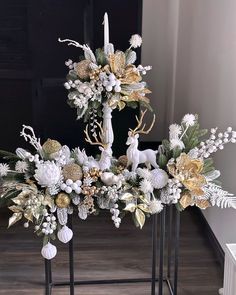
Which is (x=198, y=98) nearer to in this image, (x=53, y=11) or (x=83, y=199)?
(x=53, y=11)

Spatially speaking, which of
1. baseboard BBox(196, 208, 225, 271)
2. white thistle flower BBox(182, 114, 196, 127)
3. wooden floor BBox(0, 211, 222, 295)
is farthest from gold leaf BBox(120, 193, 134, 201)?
baseboard BBox(196, 208, 225, 271)

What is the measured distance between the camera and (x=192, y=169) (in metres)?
1.60

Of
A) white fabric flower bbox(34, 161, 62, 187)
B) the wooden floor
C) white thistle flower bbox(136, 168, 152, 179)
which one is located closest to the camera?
white fabric flower bbox(34, 161, 62, 187)

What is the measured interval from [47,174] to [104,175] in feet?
0.66

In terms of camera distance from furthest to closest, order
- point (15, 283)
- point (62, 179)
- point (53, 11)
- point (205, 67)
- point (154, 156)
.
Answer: point (53, 11)
point (205, 67)
point (15, 283)
point (154, 156)
point (62, 179)

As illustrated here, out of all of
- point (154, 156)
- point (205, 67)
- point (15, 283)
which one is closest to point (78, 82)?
point (154, 156)

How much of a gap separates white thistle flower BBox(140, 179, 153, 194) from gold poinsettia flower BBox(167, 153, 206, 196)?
0.09 meters

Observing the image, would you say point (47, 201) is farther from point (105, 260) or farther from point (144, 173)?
point (105, 260)

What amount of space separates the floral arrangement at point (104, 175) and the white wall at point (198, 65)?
0.74 meters

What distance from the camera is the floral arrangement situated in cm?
157

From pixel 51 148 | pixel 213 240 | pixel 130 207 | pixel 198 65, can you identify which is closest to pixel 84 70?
pixel 51 148

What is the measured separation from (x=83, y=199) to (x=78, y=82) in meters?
0.41

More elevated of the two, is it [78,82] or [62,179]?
[78,82]

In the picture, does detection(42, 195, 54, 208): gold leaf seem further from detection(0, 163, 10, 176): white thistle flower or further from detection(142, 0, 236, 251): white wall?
detection(142, 0, 236, 251): white wall
